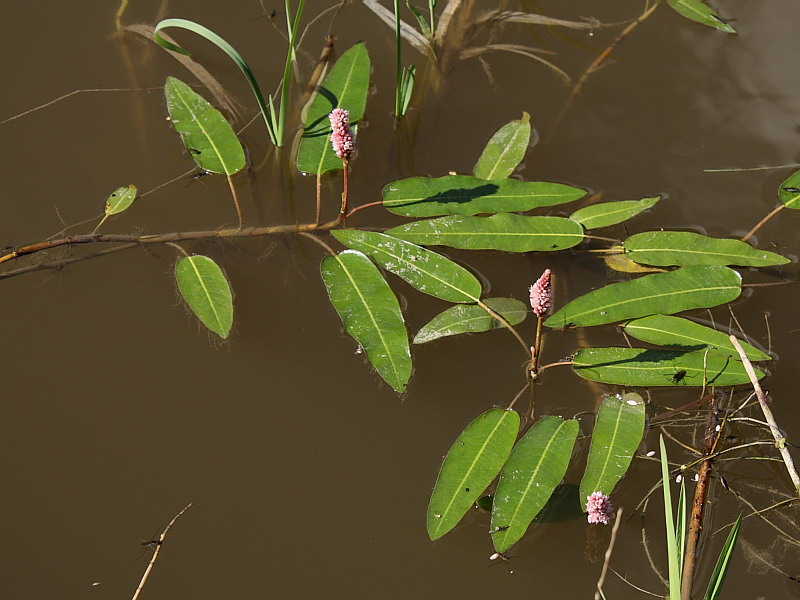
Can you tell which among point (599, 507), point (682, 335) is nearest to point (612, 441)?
point (599, 507)

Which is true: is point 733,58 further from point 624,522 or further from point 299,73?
point 624,522

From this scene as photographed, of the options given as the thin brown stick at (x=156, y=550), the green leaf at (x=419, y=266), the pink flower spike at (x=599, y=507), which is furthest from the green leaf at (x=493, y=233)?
the thin brown stick at (x=156, y=550)

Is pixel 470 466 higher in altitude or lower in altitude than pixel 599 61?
lower

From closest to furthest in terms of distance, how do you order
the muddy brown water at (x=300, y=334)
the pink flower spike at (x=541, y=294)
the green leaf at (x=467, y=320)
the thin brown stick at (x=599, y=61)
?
the pink flower spike at (x=541, y=294)
the muddy brown water at (x=300, y=334)
the green leaf at (x=467, y=320)
the thin brown stick at (x=599, y=61)

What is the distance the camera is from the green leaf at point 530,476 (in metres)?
1.53

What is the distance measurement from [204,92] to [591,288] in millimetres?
1216

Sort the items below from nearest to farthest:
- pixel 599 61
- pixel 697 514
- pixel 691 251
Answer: pixel 697 514, pixel 691 251, pixel 599 61

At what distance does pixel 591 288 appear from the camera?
1.96 metres

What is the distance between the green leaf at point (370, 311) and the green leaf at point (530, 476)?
0.29 meters

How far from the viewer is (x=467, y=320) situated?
1.78 metres

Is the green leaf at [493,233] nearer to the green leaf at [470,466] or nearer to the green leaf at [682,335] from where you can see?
the green leaf at [682,335]

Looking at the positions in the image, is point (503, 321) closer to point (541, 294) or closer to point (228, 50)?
point (541, 294)

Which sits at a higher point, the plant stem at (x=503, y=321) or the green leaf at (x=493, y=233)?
the green leaf at (x=493, y=233)

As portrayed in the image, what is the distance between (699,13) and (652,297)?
1095 millimetres
